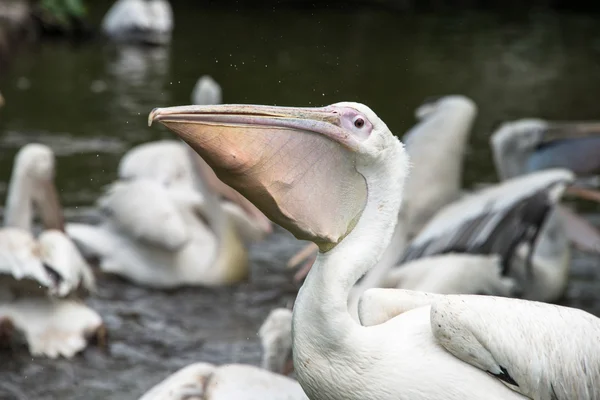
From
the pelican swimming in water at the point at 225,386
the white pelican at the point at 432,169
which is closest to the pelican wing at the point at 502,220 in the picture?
the white pelican at the point at 432,169

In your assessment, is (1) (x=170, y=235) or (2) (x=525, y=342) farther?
(1) (x=170, y=235)

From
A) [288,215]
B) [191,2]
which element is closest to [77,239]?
[288,215]

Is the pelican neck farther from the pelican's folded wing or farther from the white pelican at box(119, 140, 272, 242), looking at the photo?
the white pelican at box(119, 140, 272, 242)

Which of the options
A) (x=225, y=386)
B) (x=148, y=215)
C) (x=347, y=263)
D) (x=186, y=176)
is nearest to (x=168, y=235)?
(x=148, y=215)

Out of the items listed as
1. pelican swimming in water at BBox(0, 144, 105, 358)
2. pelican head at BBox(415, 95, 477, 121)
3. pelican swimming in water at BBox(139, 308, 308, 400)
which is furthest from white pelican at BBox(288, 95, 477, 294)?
pelican swimming in water at BBox(139, 308, 308, 400)

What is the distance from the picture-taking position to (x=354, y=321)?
2184 millimetres

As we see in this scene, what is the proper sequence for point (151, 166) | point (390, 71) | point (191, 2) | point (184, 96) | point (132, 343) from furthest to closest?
point (191, 2)
point (390, 71)
point (184, 96)
point (151, 166)
point (132, 343)

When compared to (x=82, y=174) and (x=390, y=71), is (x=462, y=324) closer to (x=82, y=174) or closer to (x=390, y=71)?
(x=82, y=174)

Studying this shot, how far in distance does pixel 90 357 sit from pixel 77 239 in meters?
1.28

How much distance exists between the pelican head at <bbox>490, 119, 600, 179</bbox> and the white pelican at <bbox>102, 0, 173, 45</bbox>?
23.9 ft

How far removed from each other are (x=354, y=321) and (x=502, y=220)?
2.25 metres

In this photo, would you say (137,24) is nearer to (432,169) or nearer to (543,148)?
(543,148)

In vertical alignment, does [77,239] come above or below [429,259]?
below

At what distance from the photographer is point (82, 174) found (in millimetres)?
6727
